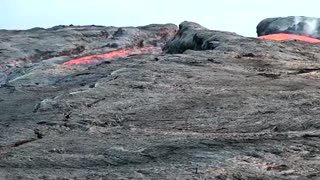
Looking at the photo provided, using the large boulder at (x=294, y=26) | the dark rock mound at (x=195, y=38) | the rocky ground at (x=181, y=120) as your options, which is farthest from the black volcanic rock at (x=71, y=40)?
the rocky ground at (x=181, y=120)

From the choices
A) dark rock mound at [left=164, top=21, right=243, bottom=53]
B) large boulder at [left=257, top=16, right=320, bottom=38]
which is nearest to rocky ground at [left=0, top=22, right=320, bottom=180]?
dark rock mound at [left=164, top=21, right=243, bottom=53]

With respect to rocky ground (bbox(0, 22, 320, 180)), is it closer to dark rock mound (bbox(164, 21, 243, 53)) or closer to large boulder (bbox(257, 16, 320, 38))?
dark rock mound (bbox(164, 21, 243, 53))

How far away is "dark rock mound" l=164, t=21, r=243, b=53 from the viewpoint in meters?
29.1

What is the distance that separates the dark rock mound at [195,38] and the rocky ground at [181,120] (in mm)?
2651

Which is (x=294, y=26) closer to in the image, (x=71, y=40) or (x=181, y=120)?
(x=71, y=40)

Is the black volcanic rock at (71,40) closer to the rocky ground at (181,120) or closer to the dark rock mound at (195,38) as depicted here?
the dark rock mound at (195,38)

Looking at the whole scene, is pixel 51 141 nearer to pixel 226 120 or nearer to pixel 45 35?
pixel 226 120

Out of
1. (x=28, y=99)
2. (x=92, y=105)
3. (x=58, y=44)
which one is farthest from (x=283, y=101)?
(x=58, y=44)

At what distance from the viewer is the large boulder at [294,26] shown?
41312 mm

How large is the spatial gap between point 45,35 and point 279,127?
43.5 meters

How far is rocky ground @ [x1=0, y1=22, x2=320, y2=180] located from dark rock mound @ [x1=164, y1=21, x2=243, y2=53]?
265 cm

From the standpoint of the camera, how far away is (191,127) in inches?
547

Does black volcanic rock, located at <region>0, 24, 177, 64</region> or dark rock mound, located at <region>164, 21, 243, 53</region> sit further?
black volcanic rock, located at <region>0, 24, 177, 64</region>

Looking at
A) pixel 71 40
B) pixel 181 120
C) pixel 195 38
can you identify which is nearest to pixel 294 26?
pixel 195 38
